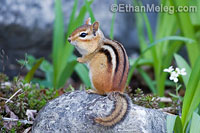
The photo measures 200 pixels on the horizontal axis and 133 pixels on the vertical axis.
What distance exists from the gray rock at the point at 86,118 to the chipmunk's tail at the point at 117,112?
0.13ft

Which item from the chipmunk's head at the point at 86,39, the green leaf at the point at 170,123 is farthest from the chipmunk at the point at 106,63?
the green leaf at the point at 170,123

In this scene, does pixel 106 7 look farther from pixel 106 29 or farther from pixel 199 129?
pixel 199 129

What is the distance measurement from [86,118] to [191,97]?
97 centimetres

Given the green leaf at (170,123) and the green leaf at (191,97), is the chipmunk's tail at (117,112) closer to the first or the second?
the green leaf at (170,123)

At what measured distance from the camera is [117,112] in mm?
3193

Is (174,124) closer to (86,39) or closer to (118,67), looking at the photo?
(118,67)

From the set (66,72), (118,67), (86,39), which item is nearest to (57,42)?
(66,72)

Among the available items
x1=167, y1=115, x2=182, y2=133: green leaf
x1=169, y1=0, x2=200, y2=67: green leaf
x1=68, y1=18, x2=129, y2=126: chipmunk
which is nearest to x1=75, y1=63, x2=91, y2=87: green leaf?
x1=169, y1=0, x2=200, y2=67: green leaf

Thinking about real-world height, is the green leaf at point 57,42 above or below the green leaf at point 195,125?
above

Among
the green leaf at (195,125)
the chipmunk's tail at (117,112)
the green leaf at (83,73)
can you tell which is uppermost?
the green leaf at (83,73)

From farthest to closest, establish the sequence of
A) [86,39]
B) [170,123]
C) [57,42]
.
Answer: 1. [57,42]
2. [86,39]
3. [170,123]

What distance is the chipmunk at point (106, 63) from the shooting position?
10.8ft

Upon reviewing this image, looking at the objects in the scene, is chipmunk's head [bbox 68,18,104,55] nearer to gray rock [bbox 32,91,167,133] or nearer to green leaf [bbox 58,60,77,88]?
gray rock [bbox 32,91,167,133]

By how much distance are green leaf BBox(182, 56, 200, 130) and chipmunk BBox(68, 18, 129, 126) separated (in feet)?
1.85
